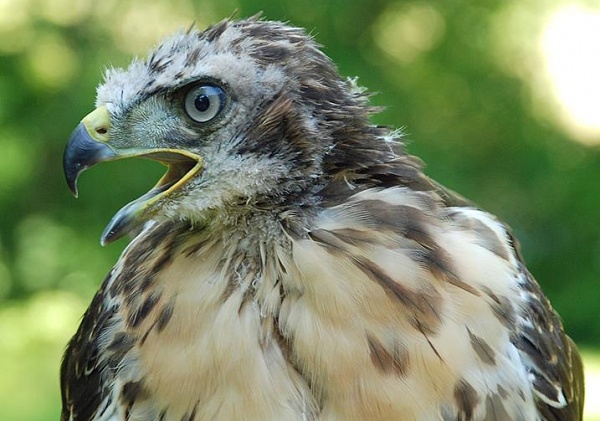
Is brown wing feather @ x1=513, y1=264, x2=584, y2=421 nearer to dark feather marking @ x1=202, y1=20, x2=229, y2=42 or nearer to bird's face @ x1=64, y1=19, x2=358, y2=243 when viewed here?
bird's face @ x1=64, y1=19, x2=358, y2=243

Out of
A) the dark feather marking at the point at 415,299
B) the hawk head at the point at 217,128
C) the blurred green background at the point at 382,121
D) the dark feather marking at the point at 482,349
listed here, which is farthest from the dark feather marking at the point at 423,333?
the blurred green background at the point at 382,121

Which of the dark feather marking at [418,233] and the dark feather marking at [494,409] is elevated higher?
the dark feather marking at [418,233]

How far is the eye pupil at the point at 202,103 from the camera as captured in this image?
2686 millimetres

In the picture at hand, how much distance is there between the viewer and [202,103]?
2689 mm

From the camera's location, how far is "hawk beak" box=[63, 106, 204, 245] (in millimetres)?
2658

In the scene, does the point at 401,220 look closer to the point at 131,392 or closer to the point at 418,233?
the point at 418,233

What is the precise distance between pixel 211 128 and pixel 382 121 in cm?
416

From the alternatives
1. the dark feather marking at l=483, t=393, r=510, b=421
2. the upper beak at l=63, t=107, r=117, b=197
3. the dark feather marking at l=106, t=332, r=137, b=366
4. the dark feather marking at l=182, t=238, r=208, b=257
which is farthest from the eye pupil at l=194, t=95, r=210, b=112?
the dark feather marking at l=483, t=393, r=510, b=421

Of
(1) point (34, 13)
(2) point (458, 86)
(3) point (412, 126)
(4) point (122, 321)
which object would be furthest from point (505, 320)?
(1) point (34, 13)

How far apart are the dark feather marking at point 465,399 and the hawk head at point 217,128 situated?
0.66 m

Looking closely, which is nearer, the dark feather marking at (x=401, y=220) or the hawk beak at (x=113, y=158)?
the hawk beak at (x=113, y=158)

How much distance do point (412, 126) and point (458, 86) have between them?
2.19ft

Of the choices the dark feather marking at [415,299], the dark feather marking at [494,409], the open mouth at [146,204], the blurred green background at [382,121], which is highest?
the open mouth at [146,204]

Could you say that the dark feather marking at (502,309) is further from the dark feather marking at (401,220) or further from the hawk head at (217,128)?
the hawk head at (217,128)
